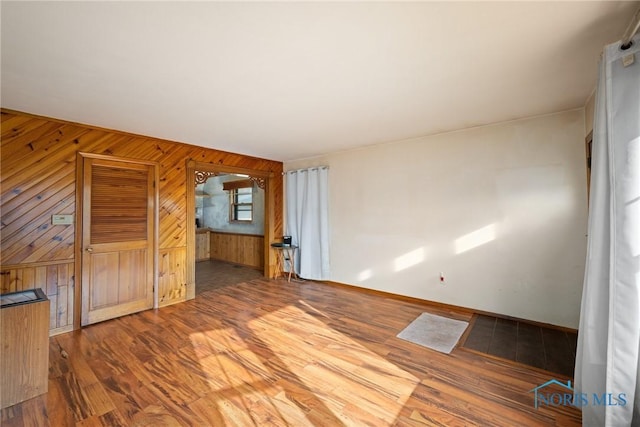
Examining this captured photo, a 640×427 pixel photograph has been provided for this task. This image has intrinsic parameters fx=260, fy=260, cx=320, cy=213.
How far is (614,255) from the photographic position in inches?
56.7

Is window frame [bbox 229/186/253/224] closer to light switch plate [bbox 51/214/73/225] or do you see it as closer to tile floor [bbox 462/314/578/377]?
light switch plate [bbox 51/214/73/225]

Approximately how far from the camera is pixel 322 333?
9.60 feet

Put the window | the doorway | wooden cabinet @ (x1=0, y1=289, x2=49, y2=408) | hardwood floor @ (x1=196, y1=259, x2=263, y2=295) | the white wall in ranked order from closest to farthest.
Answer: wooden cabinet @ (x1=0, y1=289, x2=49, y2=408), the white wall, hardwood floor @ (x1=196, y1=259, x2=263, y2=295), the doorway, the window

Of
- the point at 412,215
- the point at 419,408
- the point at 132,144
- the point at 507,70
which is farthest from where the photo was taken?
the point at 412,215

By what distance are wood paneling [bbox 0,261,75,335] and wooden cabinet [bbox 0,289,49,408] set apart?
0.94 meters

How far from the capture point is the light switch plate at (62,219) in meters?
2.96

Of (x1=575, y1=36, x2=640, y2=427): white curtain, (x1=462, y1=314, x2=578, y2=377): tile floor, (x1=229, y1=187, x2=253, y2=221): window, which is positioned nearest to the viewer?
(x1=575, y1=36, x2=640, y2=427): white curtain

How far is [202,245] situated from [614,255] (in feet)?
26.0

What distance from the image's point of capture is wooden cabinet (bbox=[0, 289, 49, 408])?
1.86 metres

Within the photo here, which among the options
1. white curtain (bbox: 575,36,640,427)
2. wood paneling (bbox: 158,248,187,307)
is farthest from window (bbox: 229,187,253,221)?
white curtain (bbox: 575,36,640,427)

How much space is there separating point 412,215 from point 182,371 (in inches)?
133

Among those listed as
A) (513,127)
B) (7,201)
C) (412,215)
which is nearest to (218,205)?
(7,201)

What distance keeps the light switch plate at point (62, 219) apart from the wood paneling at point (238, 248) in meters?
3.71

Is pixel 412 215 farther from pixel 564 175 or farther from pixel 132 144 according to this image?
pixel 132 144
